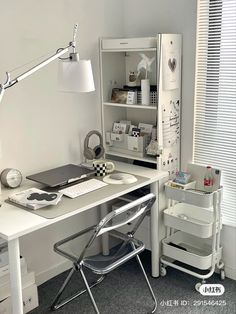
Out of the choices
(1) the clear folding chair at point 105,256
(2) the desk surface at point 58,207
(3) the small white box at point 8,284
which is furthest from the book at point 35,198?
(3) the small white box at point 8,284

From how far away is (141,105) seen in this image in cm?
268

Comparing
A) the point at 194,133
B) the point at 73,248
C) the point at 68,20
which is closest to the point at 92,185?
the point at 73,248

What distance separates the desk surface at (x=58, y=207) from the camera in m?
1.84

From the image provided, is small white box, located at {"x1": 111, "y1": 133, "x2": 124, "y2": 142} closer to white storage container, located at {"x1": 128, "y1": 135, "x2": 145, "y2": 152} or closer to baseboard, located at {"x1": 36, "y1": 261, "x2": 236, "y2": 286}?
white storage container, located at {"x1": 128, "y1": 135, "x2": 145, "y2": 152}

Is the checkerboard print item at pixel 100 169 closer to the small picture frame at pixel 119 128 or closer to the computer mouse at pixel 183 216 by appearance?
the small picture frame at pixel 119 128

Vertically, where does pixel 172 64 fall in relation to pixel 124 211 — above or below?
above

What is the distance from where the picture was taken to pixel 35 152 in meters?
2.58

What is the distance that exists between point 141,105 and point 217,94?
49 cm

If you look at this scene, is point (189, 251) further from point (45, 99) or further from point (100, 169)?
point (45, 99)

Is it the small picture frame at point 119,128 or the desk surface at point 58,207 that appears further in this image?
the small picture frame at point 119,128

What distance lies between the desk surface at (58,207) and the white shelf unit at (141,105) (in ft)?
0.71

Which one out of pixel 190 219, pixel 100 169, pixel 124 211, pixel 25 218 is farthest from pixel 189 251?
pixel 25 218

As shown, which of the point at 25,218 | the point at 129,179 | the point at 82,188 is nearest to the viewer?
the point at 25,218

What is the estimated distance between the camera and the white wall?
2.38 m
